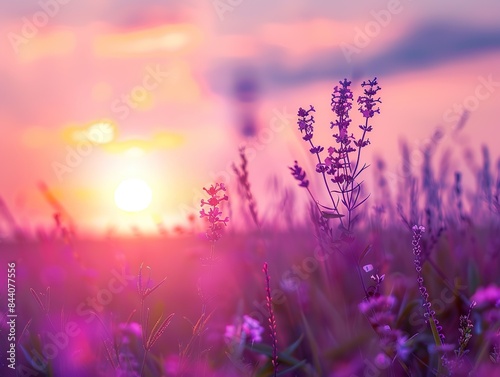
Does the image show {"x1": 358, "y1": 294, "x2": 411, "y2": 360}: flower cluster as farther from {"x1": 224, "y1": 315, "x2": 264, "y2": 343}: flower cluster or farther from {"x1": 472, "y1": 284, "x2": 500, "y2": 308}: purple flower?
{"x1": 472, "y1": 284, "x2": 500, "y2": 308}: purple flower

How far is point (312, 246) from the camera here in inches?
174

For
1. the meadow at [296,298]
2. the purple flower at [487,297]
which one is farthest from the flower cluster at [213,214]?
the purple flower at [487,297]

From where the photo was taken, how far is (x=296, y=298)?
3525 millimetres

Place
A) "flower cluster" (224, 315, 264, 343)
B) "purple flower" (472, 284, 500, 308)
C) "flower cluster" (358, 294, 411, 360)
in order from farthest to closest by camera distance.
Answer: "purple flower" (472, 284, 500, 308) < "flower cluster" (224, 315, 264, 343) < "flower cluster" (358, 294, 411, 360)

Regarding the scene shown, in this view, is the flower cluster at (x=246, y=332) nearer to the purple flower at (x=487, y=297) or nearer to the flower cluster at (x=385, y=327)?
the flower cluster at (x=385, y=327)

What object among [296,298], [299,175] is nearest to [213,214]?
[299,175]

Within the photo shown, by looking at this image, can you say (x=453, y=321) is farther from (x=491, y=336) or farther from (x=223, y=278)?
(x=223, y=278)

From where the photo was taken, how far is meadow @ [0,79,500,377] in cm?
235

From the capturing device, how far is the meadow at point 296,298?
235 centimetres

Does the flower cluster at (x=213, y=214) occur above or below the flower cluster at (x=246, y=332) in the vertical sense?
above

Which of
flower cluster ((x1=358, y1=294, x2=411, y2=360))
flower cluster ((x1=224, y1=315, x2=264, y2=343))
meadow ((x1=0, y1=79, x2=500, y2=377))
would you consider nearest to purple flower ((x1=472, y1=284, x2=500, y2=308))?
meadow ((x1=0, y1=79, x2=500, y2=377))

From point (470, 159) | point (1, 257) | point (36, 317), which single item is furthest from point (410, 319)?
point (1, 257)

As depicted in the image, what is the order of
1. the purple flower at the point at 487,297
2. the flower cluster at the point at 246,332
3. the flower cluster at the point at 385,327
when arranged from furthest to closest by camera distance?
the purple flower at the point at 487,297, the flower cluster at the point at 246,332, the flower cluster at the point at 385,327

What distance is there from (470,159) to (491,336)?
304cm
